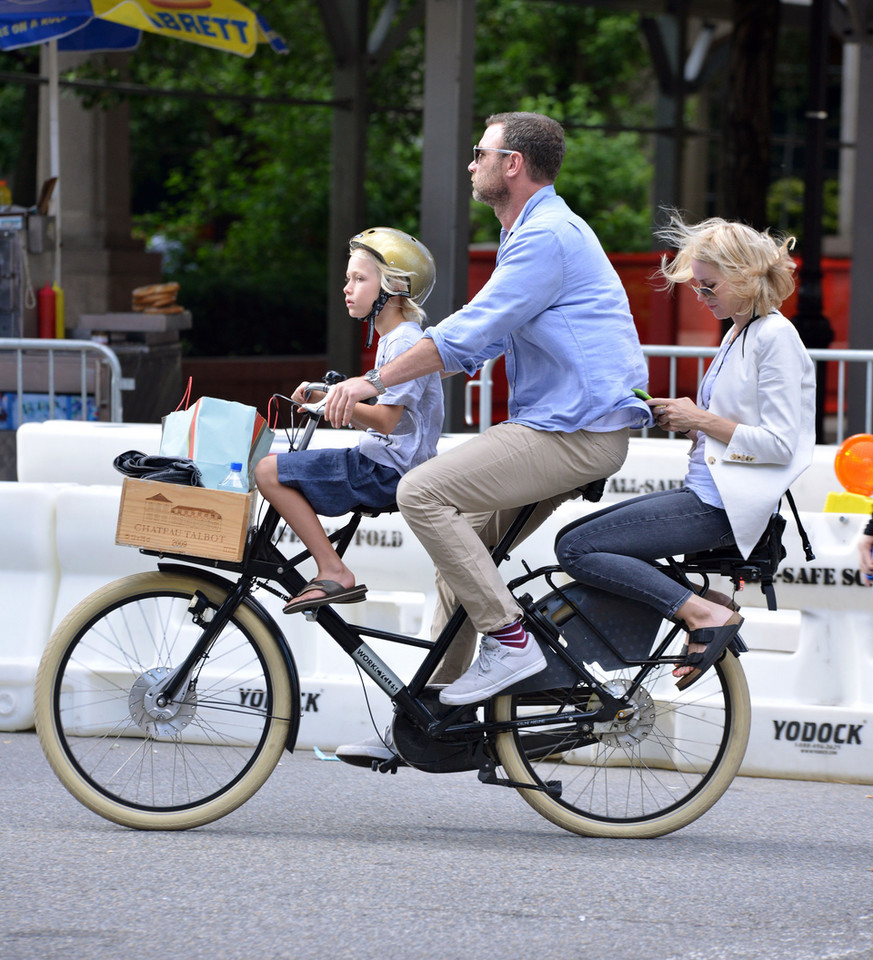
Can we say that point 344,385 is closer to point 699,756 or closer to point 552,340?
point 552,340

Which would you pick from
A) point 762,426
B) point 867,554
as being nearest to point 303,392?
point 762,426

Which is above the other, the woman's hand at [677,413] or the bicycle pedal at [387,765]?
the woman's hand at [677,413]

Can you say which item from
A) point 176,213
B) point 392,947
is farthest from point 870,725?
point 176,213

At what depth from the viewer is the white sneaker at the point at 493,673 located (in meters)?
3.98

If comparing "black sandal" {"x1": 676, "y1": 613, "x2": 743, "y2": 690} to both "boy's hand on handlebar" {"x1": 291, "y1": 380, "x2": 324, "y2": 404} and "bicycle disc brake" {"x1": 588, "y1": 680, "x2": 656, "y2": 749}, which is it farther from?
"boy's hand on handlebar" {"x1": 291, "y1": 380, "x2": 324, "y2": 404}

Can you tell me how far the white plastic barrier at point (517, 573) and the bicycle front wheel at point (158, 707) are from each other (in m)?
0.70

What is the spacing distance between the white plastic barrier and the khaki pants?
3.17 feet

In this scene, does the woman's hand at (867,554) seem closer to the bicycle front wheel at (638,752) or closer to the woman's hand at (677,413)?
the bicycle front wheel at (638,752)

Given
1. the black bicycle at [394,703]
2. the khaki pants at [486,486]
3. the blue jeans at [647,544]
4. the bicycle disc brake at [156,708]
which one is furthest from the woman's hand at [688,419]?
the bicycle disc brake at [156,708]

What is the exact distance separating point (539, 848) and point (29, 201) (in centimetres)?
1221

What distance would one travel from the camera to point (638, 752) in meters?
4.20

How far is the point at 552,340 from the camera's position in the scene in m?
3.90

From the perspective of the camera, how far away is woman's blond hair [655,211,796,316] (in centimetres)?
394

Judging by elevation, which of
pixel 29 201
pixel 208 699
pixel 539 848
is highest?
pixel 29 201
